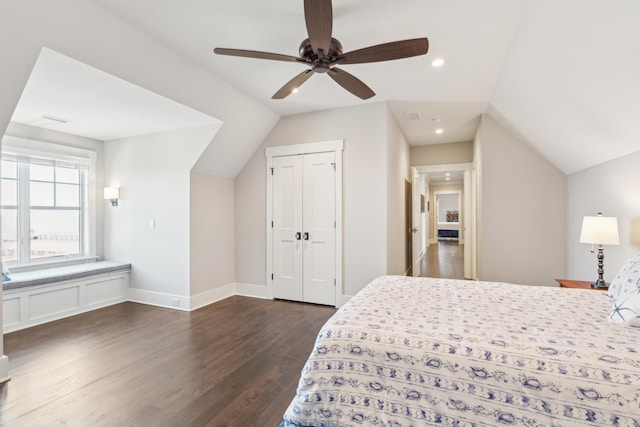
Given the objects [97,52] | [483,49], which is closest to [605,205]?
[483,49]

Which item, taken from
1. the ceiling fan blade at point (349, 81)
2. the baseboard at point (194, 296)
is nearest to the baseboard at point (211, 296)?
the baseboard at point (194, 296)

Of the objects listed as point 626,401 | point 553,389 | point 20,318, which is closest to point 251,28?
point 553,389

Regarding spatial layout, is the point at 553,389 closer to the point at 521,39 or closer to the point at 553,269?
the point at 521,39

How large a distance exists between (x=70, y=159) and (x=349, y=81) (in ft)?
13.9

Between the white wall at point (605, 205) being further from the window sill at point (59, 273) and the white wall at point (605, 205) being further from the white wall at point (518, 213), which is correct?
the window sill at point (59, 273)

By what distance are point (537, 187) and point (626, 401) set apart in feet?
11.7

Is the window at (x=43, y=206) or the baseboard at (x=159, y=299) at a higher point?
the window at (x=43, y=206)

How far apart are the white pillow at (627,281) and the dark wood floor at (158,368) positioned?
2.22m

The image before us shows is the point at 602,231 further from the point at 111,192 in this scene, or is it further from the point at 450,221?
the point at 450,221

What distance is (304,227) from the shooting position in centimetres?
431

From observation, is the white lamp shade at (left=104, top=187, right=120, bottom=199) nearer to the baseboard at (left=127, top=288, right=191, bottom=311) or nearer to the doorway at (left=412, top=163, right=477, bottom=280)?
the baseboard at (left=127, top=288, right=191, bottom=311)

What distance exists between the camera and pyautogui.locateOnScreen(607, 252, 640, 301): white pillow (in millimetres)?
1740

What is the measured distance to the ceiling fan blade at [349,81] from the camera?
7.70ft

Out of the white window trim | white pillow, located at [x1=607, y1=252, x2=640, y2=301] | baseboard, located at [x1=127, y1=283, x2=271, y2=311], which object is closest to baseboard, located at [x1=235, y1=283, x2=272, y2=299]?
baseboard, located at [x1=127, y1=283, x2=271, y2=311]
